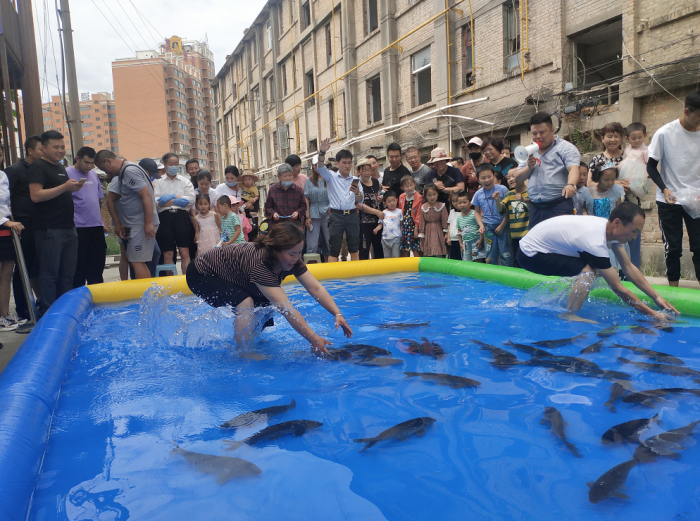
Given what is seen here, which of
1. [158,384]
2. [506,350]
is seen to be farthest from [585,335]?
[158,384]

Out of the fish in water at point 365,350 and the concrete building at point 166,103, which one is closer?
the fish in water at point 365,350

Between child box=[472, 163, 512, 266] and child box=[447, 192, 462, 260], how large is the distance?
49 centimetres

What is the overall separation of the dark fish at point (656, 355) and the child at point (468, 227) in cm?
378

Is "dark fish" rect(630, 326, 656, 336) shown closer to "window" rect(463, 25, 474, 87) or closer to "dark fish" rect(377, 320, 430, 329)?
"dark fish" rect(377, 320, 430, 329)

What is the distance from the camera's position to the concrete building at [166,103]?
245 ft

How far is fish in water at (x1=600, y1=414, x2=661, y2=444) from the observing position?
8.09 feet

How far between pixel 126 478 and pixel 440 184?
652 centimetres

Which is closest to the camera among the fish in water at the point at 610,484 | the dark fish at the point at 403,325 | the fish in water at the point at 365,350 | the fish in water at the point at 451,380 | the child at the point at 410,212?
the fish in water at the point at 610,484

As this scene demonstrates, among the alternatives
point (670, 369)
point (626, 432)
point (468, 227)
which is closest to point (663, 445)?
point (626, 432)

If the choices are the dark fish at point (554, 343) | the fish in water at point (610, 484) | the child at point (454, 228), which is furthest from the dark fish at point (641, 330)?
the child at point (454, 228)

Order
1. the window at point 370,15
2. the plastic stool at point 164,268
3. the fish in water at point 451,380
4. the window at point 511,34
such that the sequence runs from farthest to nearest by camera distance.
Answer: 1. the window at point 370,15
2. the window at point 511,34
3. the plastic stool at point 164,268
4. the fish in water at point 451,380

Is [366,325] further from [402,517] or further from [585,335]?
[402,517]

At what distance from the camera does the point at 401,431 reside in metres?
2.62

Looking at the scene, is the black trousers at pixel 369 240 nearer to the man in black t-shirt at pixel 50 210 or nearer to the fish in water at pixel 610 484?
the man in black t-shirt at pixel 50 210
